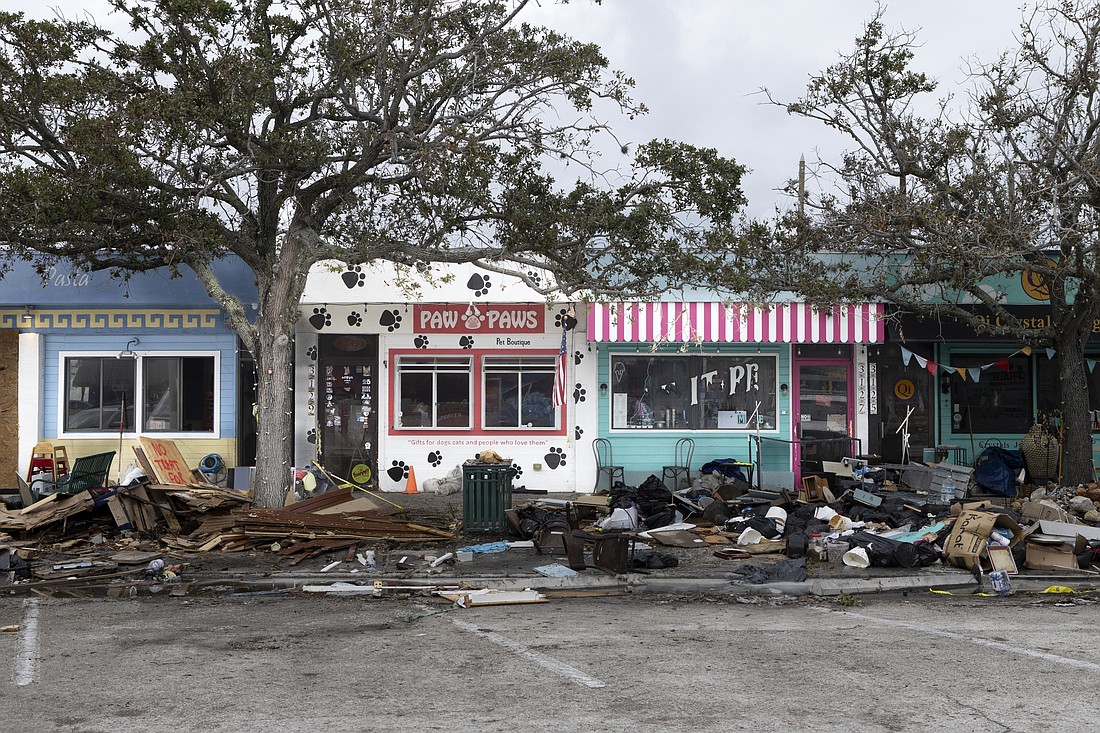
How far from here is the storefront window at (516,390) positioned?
A: 61.9 ft

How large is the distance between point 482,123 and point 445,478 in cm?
692

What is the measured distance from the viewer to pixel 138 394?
18578mm

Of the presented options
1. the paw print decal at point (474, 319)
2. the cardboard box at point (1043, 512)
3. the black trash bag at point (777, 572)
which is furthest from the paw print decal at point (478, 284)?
the cardboard box at point (1043, 512)

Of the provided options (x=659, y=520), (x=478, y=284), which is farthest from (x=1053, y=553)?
(x=478, y=284)

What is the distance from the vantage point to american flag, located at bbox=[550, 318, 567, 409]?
60.5 ft

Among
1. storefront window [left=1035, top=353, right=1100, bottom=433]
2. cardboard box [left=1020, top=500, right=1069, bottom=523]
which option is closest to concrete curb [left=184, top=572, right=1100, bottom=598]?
cardboard box [left=1020, top=500, right=1069, bottom=523]

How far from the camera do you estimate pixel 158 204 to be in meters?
13.3

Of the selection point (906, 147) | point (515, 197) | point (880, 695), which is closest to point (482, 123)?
point (515, 197)

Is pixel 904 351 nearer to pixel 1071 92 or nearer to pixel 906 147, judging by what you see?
pixel 906 147

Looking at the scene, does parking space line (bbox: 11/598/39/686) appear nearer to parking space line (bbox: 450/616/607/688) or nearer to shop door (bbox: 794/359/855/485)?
parking space line (bbox: 450/616/607/688)

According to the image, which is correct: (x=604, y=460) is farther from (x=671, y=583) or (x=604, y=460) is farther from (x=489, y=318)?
(x=671, y=583)

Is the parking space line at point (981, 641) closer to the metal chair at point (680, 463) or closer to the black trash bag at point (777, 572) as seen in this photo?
the black trash bag at point (777, 572)

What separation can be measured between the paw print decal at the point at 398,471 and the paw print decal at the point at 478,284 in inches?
136

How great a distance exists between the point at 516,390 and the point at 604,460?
2.06 m
